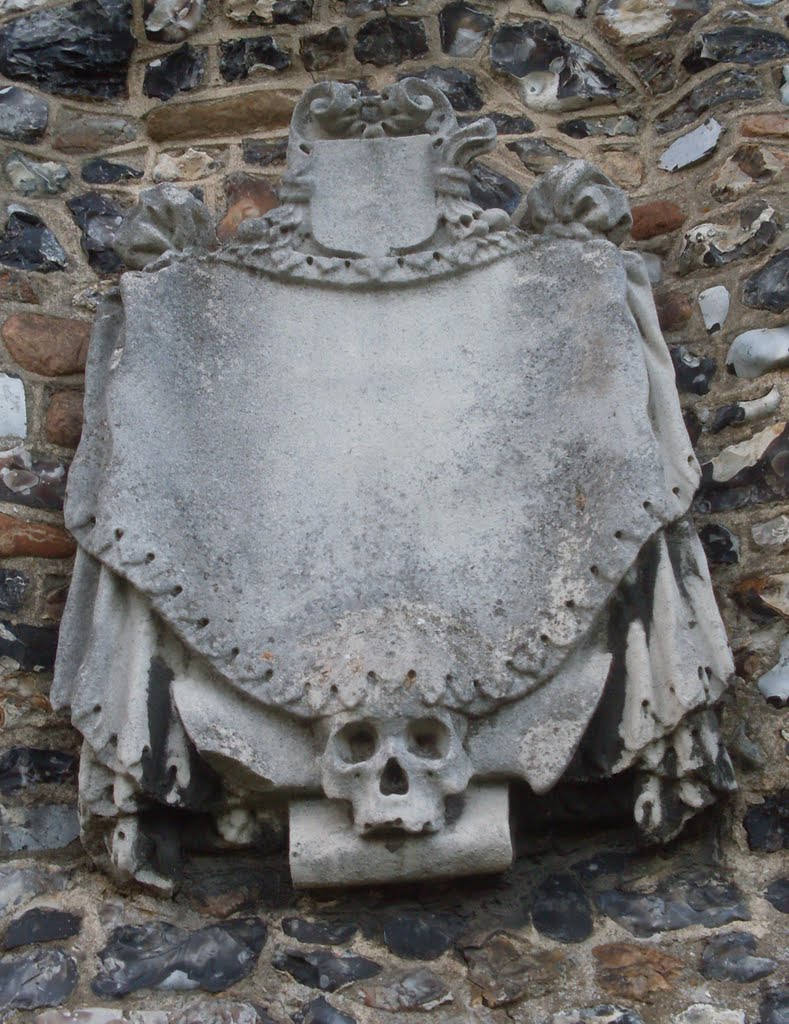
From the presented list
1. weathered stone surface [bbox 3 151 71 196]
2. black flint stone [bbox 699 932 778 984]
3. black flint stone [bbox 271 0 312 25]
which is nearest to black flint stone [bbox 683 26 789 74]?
black flint stone [bbox 271 0 312 25]

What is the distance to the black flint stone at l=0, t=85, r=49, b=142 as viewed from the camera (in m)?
3.65

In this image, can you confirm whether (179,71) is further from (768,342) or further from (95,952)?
(95,952)

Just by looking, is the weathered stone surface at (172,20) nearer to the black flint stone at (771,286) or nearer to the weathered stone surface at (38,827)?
the black flint stone at (771,286)

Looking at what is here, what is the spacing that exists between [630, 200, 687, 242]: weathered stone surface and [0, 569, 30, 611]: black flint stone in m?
1.59

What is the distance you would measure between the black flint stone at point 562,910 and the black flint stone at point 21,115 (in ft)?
7.17

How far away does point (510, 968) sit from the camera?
242cm

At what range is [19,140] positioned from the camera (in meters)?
3.64

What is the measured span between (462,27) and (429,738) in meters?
2.12

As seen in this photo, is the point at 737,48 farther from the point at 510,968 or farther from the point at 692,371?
the point at 510,968

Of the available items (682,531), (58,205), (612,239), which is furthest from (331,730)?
(58,205)

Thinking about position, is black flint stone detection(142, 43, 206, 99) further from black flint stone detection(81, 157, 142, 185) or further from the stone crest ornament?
the stone crest ornament

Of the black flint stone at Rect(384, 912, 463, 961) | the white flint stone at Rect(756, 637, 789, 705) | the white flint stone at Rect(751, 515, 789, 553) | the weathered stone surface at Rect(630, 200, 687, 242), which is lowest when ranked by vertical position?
the black flint stone at Rect(384, 912, 463, 961)

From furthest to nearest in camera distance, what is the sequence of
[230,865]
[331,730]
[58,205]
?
[58,205]
[230,865]
[331,730]

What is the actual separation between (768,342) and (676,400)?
0.40 metres
